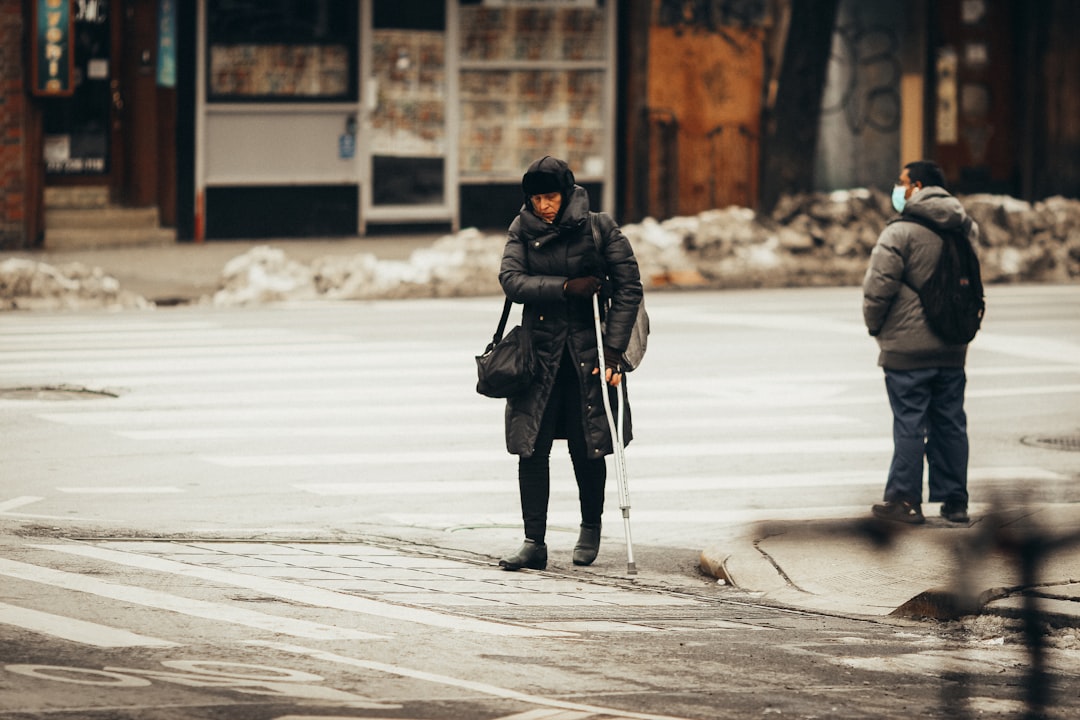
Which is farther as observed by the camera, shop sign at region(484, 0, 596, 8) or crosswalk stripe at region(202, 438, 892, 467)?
shop sign at region(484, 0, 596, 8)

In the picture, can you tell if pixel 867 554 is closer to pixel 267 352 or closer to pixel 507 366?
pixel 507 366

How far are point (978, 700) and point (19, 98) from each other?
59.5ft

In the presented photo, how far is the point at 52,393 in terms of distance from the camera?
39.8 ft

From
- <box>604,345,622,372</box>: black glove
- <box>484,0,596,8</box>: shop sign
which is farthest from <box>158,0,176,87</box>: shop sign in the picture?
<box>604,345,622,372</box>: black glove

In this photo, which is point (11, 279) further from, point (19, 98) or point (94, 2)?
point (94, 2)

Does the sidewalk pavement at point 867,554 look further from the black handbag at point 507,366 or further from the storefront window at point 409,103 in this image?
the storefront window at point 409,103

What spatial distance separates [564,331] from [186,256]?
14614 mm

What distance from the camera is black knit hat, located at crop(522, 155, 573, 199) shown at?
7473mm

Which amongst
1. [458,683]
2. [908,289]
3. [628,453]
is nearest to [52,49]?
[628,453]

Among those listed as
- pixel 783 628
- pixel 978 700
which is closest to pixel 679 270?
pixel 783 628

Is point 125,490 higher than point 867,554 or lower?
lower

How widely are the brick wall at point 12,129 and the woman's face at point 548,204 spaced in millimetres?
14859

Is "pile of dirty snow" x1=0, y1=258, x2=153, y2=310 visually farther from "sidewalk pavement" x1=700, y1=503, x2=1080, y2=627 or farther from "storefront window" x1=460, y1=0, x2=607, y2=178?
"sidewalk pavement" x1=700, y1=503, x2=1080, y2=627

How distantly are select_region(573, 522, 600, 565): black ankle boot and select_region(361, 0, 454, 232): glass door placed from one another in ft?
55.7
